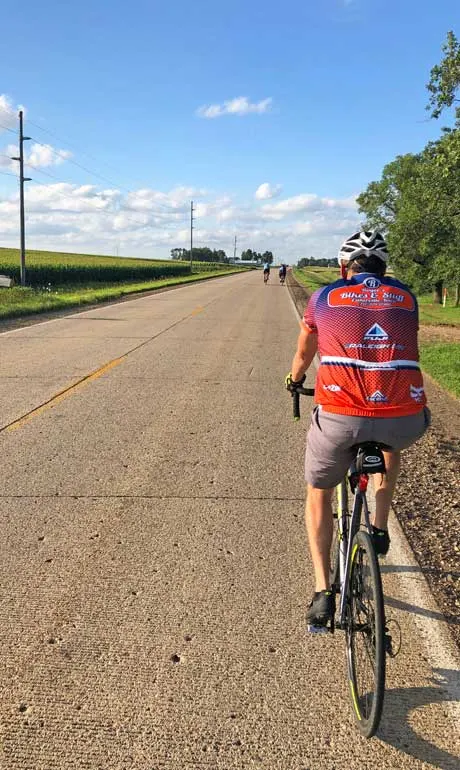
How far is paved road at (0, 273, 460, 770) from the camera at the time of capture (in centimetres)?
241

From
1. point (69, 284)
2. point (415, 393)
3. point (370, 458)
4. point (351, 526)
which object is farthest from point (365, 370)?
point (69, 284)

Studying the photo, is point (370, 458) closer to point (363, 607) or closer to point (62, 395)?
point (363, 607)

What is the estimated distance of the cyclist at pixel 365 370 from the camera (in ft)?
8.42

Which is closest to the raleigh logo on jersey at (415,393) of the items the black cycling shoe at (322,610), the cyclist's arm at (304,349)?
the cyclist's arm at (304,349)

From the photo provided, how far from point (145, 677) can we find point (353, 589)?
104cm

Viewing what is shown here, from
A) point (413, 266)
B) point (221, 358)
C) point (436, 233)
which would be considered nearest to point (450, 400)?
point (221, 358)

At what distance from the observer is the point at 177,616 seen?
3.24 meters

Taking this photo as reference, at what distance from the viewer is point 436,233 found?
32.0 metres

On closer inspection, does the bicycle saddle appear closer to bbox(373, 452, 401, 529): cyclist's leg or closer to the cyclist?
the cyclist

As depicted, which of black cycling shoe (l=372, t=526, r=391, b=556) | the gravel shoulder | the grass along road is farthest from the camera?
the grass along road

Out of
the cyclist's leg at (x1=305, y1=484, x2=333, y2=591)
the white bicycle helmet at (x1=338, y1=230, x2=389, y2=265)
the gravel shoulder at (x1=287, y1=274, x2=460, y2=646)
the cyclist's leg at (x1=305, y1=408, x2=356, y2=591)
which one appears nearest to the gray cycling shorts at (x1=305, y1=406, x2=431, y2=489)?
the cyclist's leg at (x1=305, y1=408, x2=356, y2=591)

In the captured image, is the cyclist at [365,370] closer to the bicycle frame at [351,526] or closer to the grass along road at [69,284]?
the bicycle frame at [351,526]

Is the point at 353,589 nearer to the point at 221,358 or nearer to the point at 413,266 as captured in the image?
the point at 221,358

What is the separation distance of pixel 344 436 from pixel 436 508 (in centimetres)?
253
